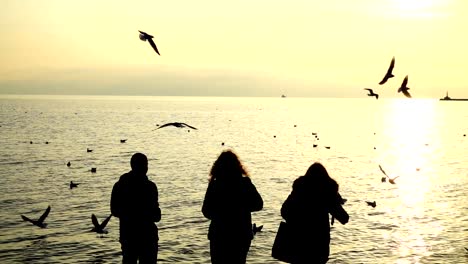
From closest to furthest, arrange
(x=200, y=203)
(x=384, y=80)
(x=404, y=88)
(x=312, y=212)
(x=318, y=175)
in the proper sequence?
(x=318, y=175) → (x=312, y=212) → (x=384, y=80) → (x=404, y=88) → (x=200, y=203)

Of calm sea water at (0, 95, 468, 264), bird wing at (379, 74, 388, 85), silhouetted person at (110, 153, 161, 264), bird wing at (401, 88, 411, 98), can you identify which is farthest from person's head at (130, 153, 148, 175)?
calm sea water at (0, 95, 468, 264)

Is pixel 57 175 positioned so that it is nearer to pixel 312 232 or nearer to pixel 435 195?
pixel 435 195

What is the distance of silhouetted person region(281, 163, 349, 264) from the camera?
21.3ft

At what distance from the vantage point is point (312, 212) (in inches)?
258

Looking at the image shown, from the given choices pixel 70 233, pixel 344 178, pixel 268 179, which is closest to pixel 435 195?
pixel 344 178

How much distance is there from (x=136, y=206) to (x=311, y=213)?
253 centimetres

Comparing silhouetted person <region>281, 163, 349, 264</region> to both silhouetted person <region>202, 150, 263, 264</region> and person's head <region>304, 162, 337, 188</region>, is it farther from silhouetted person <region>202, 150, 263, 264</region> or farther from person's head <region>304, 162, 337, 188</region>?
silhouetted person <region>202, 150, 263, 264</region>

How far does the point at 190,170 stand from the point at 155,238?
3842cm

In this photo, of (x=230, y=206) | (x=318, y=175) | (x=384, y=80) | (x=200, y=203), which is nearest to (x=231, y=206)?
(x=230, y=206)

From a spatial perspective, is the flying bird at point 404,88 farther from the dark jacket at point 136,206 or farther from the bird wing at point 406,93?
the dark jacket at point 136,206

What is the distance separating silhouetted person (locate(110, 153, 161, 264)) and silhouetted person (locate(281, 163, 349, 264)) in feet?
6.48

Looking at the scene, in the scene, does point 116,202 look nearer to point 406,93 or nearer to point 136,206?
point 136,206

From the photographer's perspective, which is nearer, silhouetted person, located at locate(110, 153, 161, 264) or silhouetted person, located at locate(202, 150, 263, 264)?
silhouetted person, located at locate(202, 150, 263, 264)

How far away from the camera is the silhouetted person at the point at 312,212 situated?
21.3 feet
